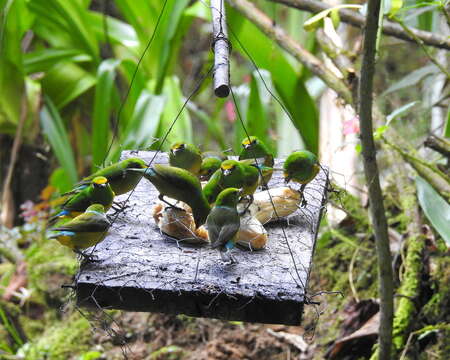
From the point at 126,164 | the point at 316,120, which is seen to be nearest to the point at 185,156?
the point at 126,164

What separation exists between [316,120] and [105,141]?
0.92m

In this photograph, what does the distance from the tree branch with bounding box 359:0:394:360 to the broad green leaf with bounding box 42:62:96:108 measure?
7.17 feet

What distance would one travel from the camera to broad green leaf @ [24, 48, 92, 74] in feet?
Result: 10.5

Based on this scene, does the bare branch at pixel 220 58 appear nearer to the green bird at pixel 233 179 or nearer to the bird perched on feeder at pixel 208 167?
the green bird at pixel 233 179

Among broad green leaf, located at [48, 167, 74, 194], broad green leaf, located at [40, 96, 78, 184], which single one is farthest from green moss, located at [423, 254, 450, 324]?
broad green leaf, located at [48, 167, 74, 194]

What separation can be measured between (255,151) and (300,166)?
102mm

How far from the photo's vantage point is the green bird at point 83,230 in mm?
1071

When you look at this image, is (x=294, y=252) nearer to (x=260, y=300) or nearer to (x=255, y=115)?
(x=260, y=300)

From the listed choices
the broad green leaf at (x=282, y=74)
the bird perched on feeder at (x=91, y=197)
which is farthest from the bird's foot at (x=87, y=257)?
the broad green leaf at (x=282, y=74)

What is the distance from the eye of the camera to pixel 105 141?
9.25ft

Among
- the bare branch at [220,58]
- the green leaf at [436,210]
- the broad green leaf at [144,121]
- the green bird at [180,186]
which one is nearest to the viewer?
the bare branch at [220,58]

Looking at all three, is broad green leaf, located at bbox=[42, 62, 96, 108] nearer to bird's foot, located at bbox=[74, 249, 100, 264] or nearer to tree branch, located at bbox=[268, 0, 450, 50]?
tree branch, located at bbox=[268, 0, 450, 50]

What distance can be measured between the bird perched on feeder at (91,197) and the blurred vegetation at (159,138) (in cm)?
33

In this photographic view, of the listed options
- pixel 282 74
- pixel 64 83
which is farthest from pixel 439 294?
pixel 64 83
